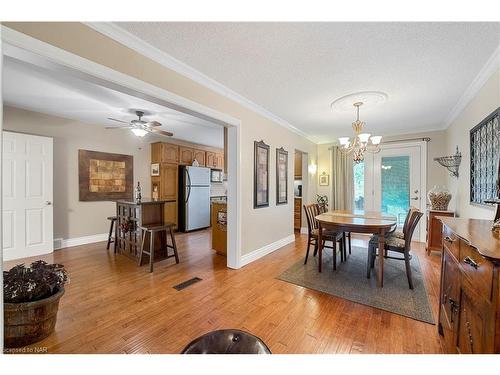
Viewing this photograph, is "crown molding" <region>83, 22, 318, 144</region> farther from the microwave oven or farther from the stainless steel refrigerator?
the microwave oven

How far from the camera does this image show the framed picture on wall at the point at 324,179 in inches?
220

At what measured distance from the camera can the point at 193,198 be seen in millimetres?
5488

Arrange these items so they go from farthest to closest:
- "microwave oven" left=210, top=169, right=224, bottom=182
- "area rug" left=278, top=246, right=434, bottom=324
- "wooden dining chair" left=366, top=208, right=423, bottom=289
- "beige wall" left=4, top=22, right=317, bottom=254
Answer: "microwave oven" left=210, top=169, right=224, bottom=182 → "wooden dining chair" left=366, top=208, right=423, bottom=289 → "area rug" left=278, top=246, right=434, bottom=324 → "beige wall" left=4, top=22, right=317, bottom=254

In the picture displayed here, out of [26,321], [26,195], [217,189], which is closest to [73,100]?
[26,195]

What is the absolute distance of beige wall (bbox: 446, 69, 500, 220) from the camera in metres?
2.13

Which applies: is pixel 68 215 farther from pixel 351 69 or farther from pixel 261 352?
pixel 351 69

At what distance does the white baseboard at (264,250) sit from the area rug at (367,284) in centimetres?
60

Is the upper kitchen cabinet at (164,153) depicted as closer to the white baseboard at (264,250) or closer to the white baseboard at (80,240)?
the white baseboard at (80,240)

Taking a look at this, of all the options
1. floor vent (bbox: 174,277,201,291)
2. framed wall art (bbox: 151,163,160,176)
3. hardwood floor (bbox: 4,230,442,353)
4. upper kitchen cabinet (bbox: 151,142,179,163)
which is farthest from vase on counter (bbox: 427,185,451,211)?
framed wall art (bbox: 151,163,160,176)

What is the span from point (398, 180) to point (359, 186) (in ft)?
2.61

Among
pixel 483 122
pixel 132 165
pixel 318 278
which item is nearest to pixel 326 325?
pixel 318 278

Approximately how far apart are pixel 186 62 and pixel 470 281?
2633 millimetres

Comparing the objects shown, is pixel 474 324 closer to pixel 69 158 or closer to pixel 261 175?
pixel 261 175

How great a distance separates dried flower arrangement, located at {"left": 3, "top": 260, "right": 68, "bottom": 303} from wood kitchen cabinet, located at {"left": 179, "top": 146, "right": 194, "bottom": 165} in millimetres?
4057
